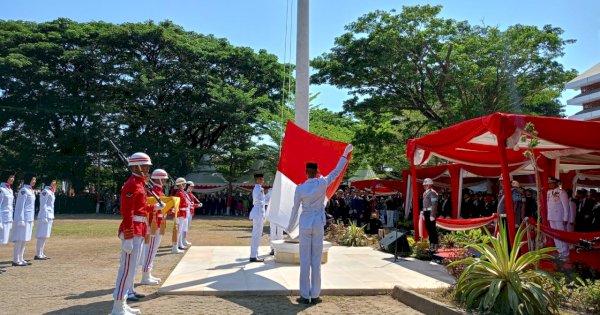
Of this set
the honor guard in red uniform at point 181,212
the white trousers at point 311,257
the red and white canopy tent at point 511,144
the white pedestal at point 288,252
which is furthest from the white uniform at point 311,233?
the honor guard in red uniform at point 181,212

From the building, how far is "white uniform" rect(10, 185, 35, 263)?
52.5 meters

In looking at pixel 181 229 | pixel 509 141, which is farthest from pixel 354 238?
pixel 509 141

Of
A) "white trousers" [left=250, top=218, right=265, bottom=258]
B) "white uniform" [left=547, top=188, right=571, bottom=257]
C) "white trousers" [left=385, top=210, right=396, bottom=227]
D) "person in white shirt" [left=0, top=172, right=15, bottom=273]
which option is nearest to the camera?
"white uniform" [left=547, top=188, right=571, bottom=257]

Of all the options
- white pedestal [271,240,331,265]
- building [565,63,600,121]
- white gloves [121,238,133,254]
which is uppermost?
building [565,63,600,121]

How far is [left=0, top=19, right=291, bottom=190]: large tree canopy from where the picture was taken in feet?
128

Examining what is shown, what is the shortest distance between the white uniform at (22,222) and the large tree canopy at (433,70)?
1609cm

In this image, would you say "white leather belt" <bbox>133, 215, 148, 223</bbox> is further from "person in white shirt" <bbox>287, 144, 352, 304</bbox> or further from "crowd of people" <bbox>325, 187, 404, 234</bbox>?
"crowd of people" <bbox>325, 187, 404, 234</bbox>

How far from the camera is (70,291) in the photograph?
7.98 metres

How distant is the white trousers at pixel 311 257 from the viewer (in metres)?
7.20

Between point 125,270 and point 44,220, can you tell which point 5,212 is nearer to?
point 44,220

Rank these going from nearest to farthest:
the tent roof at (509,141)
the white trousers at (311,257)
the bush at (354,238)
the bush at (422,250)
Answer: the white trousers at (311,257)
the tent roof at (509,141)
the bush at (422,250)
the bush at (354,238)

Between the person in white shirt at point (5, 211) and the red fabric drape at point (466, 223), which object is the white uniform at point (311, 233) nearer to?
the red fabric drape at point (466, 223)

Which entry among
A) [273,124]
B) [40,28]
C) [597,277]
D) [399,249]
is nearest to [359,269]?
[399,249]

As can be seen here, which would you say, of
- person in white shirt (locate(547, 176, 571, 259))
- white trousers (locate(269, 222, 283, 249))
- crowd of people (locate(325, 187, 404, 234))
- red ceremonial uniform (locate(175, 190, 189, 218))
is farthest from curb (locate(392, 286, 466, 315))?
crowd of people (locate(325, 187, 404, 234))
